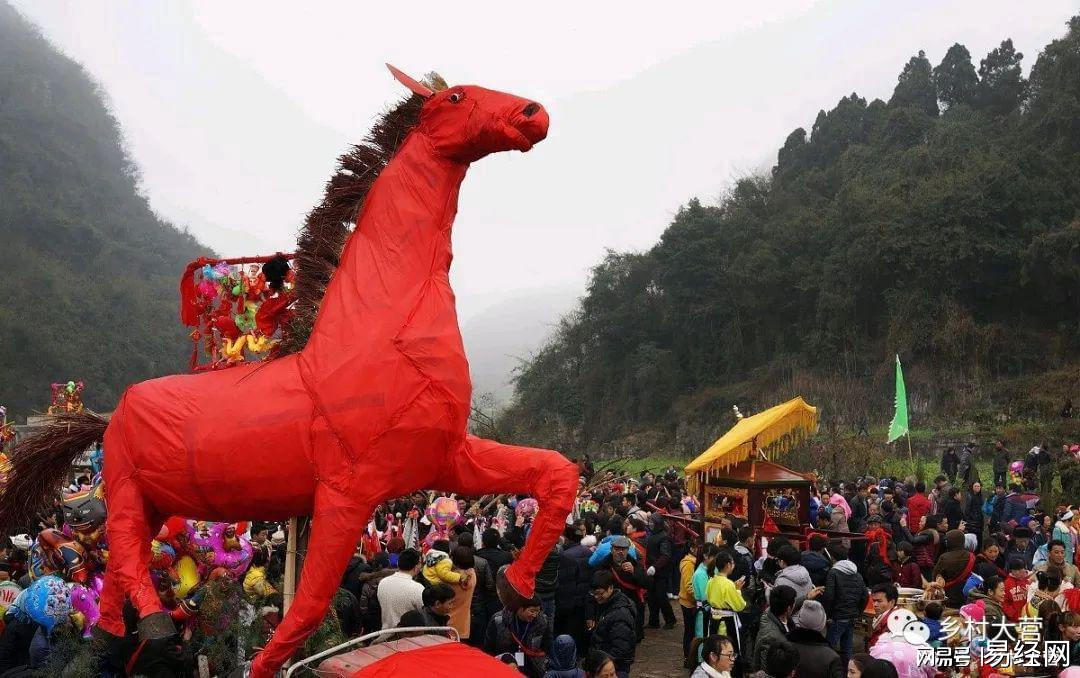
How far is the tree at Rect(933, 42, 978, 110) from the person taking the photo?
41375 mm

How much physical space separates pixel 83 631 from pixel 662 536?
19.5 ft

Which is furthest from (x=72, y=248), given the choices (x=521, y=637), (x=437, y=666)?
(x=437, y=666)

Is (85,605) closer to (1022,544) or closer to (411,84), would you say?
(411,84)

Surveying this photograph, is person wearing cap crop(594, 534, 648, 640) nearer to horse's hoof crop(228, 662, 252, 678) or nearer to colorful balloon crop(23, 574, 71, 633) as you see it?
horse's hoof crop(228, 662, 252, 678)

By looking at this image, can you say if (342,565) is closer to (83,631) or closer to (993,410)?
(83,631)

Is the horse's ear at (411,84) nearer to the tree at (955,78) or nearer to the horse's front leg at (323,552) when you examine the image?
the horse's front leg at (323,552)

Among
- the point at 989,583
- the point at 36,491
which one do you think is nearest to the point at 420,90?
the point at 36,491

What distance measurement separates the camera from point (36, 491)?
5.20m

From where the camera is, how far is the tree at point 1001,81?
1580 inches

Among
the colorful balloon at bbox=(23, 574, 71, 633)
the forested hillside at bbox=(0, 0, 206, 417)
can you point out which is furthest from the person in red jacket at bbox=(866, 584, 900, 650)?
the forested hillside at bbox=(0, 0, 206, 417)

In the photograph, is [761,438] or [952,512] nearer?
[761,438]

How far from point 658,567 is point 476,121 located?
21.4ft

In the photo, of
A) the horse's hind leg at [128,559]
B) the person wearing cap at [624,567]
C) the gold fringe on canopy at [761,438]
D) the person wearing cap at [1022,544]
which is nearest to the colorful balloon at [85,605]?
the horse's hind leg at [128,559]

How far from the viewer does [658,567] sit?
9.83m
